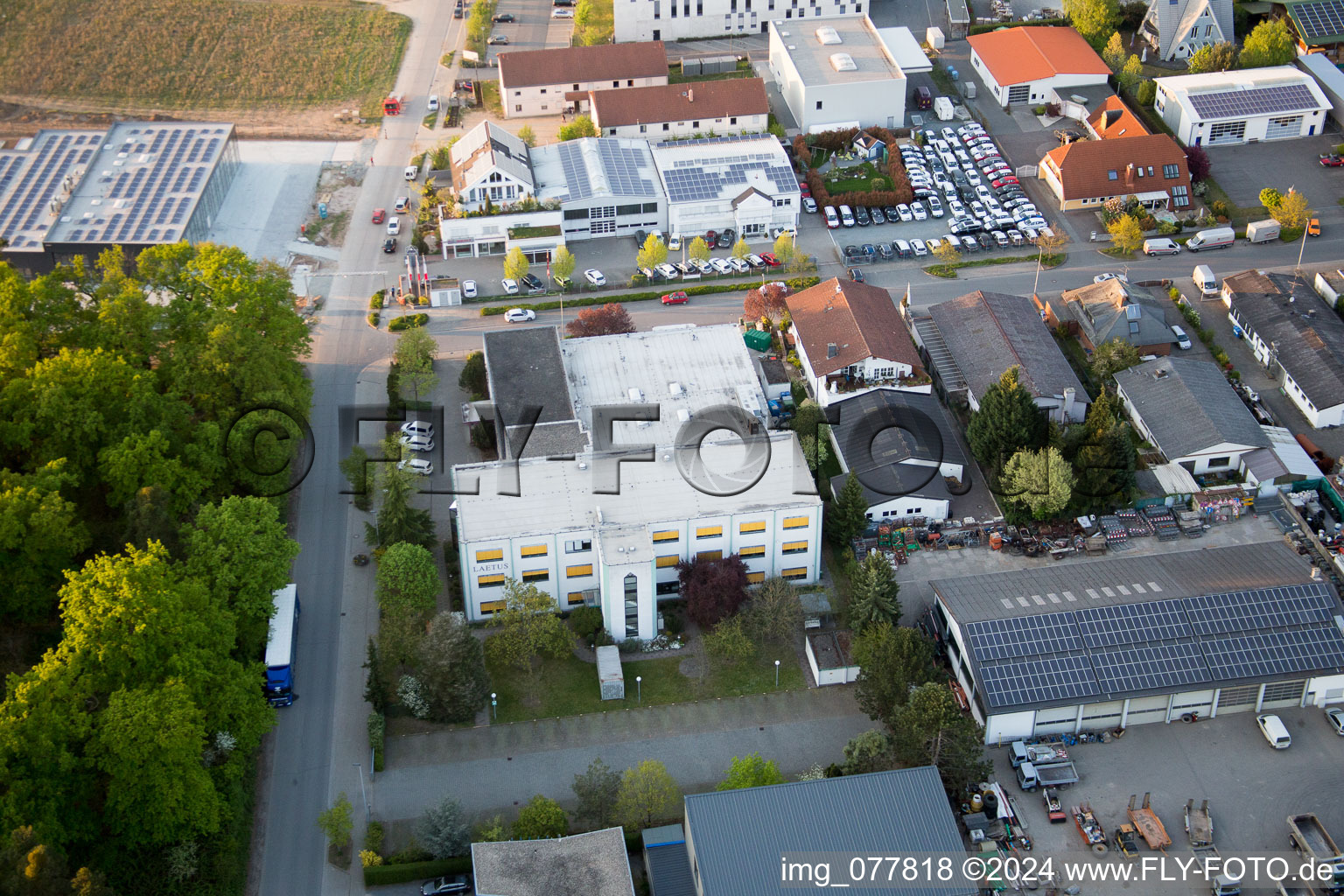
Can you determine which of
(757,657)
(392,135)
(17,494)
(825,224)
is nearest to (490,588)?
(757,657)

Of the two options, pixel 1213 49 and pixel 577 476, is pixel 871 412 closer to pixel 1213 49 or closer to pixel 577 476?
pixel 577 476

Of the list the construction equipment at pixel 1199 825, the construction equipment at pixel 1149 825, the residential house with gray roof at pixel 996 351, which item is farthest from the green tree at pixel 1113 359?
the construction equipment at pixel 1149 825

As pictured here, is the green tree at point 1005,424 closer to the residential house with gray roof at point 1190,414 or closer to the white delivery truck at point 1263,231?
the residential house with gray roof at point 1190,414

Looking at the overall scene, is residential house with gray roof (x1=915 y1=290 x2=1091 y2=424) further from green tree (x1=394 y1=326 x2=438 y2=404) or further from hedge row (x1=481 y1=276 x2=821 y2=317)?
green tree (x1=394 y1=326 x2=438 y2=404)

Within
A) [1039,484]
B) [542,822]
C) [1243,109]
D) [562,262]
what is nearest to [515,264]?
[562,262]

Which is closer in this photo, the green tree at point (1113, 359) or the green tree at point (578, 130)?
the green tree at point (1113, 359)

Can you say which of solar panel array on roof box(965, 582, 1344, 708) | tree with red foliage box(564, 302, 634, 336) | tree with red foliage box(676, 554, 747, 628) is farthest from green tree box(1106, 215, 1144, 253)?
tree with red foliage box(676, 554, 747, 628)
